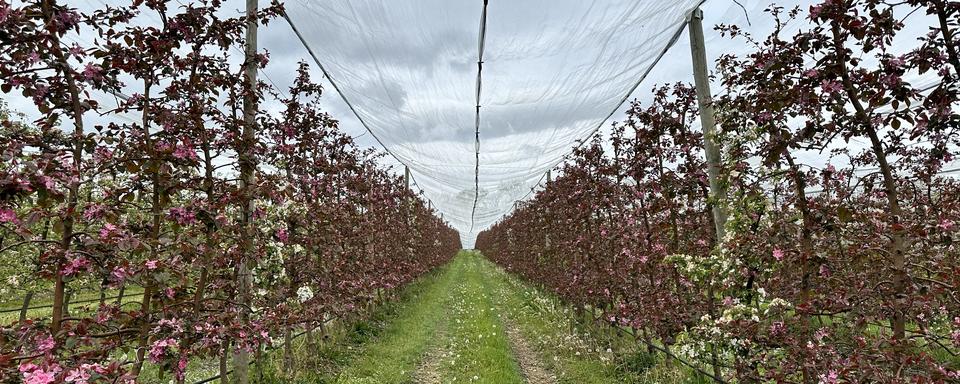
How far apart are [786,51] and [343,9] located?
501cm

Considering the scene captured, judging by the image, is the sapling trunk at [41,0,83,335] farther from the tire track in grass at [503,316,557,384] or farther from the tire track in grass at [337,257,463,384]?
the tire track in grass at [503,316,557,384]

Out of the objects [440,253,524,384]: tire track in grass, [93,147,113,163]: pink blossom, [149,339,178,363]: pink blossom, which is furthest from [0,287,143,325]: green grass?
[93,147,113,163]: pink blossom

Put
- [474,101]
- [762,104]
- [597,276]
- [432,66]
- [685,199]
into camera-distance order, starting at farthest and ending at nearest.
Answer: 1. [474,101]
2. [432,66]
3. [597,276]
4. [685,199]
5. [762,104]

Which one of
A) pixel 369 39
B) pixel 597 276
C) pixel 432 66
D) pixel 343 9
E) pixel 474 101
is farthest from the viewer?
pixel 474 101

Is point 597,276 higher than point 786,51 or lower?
lower

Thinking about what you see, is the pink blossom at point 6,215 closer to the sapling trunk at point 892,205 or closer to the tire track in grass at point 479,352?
the sapling trunk at point 892,205

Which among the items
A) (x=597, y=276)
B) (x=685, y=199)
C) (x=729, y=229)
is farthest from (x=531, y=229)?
(x=729, y=229)

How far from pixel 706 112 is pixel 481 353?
4.37m

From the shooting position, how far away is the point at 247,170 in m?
3.32

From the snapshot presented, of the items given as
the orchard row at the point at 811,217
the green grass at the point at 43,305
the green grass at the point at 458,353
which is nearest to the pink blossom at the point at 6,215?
the orchard row at the point at 811,217

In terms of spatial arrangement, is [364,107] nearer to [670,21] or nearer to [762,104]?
[670,21]

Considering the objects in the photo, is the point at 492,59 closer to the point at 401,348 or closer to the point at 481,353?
the point at 481,353

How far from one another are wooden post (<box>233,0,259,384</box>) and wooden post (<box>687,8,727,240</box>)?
3.74 metres

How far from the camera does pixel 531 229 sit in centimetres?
1340
